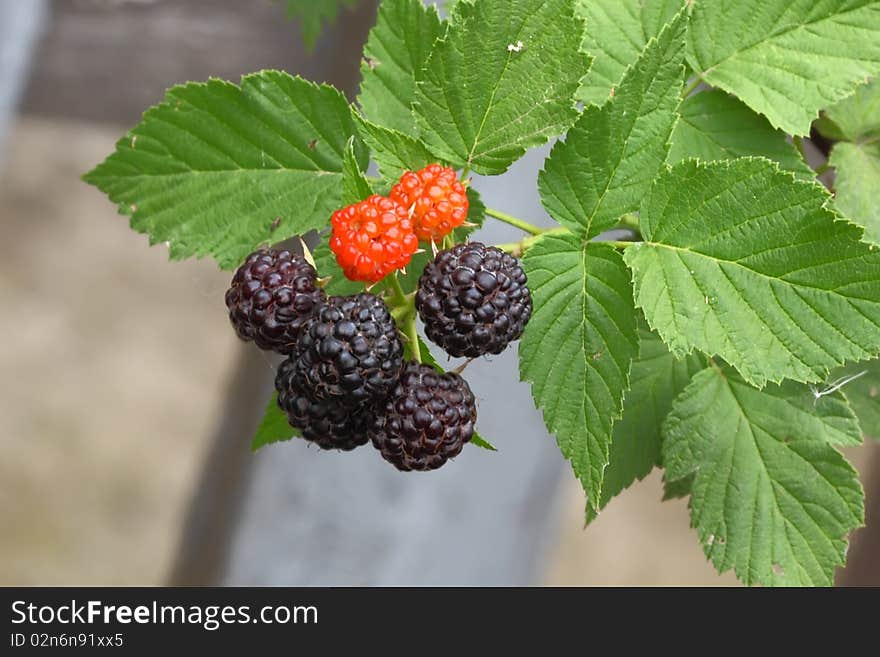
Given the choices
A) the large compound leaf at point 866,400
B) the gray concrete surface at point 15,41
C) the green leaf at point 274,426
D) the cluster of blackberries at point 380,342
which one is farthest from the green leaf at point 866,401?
the gray concrete surface at point 15,41

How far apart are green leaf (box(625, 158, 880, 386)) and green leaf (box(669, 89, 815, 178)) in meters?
0.12

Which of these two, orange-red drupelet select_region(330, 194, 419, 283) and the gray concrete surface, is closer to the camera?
orange-red drupelet select_region(330, 194, 419, 283)

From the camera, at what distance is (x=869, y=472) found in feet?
13.9

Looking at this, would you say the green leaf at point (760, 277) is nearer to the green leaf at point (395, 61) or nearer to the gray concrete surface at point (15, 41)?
the green leaf at point (395, 61)

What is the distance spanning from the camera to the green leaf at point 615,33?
2.99ft

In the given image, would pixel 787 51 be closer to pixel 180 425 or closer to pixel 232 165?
pixel 232 165

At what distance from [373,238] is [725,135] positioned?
374mm

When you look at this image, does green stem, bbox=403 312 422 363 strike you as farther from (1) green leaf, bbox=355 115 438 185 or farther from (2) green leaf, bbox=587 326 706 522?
(2) green leaf, bbox=587 326 706 522

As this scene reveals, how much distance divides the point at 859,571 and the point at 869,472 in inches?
18.7

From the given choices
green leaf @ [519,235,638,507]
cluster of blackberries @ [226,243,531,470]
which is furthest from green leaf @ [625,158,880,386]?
cluster of blackberries @ [226,243,531,470]

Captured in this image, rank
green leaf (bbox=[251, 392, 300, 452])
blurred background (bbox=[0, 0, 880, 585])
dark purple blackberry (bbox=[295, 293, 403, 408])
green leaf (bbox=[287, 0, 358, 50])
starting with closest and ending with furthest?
1. dark purple blackberry (bbox=[295, 293, 403, 408])
2. green leaf (bbox=[251, 392, 300, 452])
3. green leaf (bbox=[287, 0, 358, 50])
4. blurred background (bbox=[0, 0, 880, 585])

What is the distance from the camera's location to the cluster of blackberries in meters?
0.72
